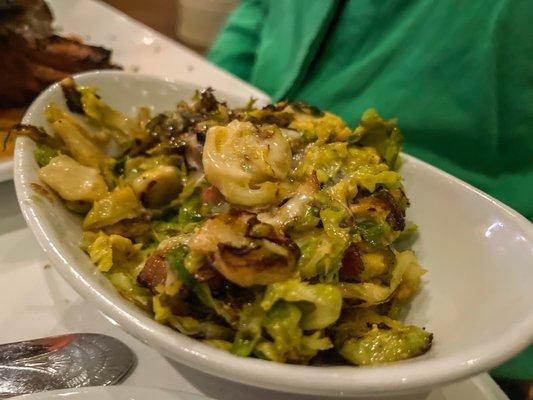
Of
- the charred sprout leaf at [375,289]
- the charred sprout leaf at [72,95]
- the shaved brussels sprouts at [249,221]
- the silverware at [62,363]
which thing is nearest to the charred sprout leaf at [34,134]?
the shaved brussels sprouts at [249,221]

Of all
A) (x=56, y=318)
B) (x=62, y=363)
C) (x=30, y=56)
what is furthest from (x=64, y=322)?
(x=30, y=56)

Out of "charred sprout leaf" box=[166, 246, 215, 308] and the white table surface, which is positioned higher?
"charred sprout leaf" box=[166, 246, 215, 308]

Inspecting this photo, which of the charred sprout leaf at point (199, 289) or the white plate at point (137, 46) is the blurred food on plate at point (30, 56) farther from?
the charred sprout leaf at point (199, 289)

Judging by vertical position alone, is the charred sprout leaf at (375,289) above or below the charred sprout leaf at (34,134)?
above

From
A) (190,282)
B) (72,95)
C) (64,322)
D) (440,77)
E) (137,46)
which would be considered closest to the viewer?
(190,282)

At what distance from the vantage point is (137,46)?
180 cm

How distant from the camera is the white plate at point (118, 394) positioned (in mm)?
665

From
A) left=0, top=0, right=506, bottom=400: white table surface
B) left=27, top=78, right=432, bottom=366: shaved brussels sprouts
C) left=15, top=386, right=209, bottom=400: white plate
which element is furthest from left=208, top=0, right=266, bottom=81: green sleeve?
left=15, top=386, right=209, bottom=400: white plate

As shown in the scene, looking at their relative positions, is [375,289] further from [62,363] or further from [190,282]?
[62,363]

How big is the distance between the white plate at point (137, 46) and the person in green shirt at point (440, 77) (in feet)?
0.69

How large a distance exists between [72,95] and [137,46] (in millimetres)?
780

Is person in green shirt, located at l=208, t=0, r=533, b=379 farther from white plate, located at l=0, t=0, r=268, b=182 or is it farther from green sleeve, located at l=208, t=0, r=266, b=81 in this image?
green sleeve, located at l=208, t=0, r=266, b=81

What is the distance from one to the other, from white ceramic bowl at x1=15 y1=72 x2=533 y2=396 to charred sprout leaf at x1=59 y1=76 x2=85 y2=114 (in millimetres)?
15

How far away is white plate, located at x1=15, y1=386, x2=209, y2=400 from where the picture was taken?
67 centimetres
